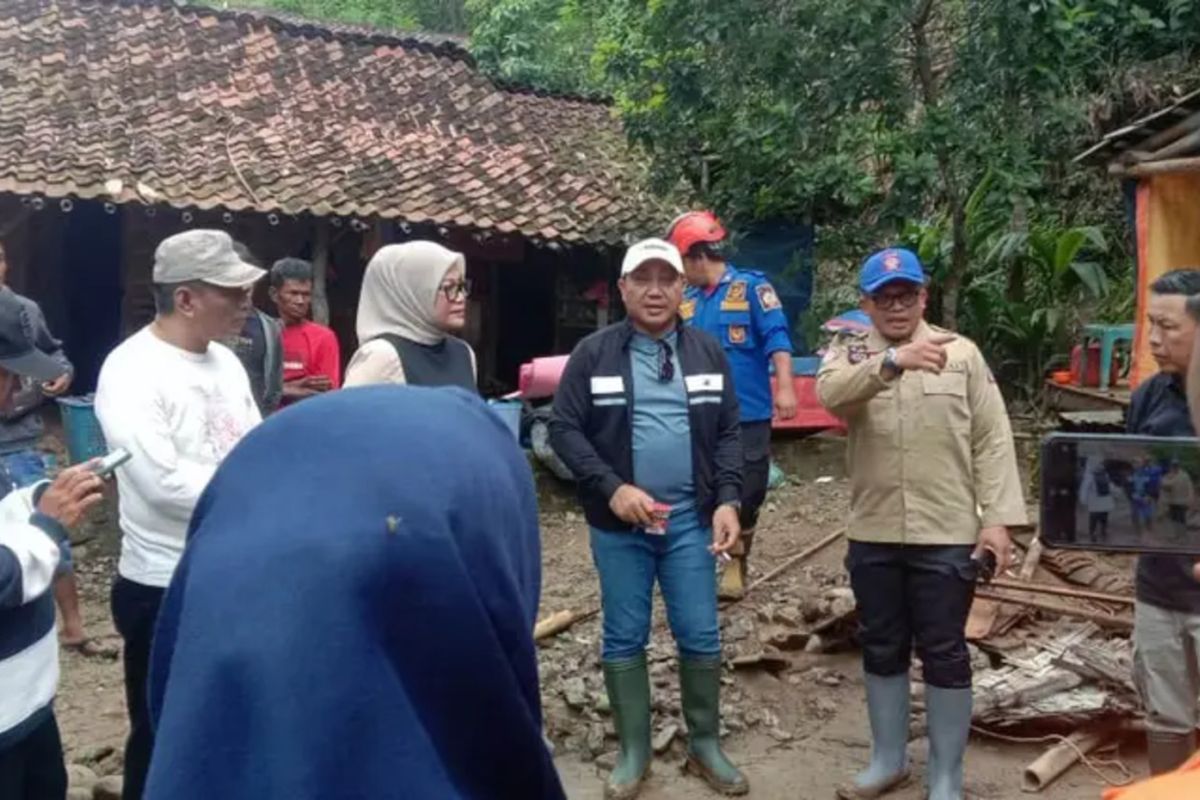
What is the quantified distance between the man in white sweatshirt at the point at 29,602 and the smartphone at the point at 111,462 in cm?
2

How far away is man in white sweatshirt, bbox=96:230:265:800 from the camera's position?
2.99 metres

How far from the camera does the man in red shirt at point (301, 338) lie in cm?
583

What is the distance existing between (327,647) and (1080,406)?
9117 mm

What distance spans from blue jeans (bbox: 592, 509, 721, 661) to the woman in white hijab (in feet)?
3.17

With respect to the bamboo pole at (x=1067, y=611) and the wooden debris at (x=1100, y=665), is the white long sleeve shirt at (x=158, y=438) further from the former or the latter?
the bamboo pole at (x=1067, y=611)

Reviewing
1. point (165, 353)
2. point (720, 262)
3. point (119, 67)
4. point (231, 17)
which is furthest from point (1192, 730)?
point (231, 17)

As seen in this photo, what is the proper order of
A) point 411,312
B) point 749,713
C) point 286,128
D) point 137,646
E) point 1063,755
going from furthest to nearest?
point 286,128 → point 749,713 → point 1063,755 → point 411,312 → point 137,646

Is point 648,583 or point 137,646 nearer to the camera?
point 137,646

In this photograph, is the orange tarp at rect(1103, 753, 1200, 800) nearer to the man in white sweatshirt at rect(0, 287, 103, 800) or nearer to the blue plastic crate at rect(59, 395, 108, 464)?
the man in white sweatshirt at rect(0, 287, 103, 800)

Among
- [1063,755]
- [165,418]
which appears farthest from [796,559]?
[165,418]

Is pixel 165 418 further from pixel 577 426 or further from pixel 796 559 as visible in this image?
pixel 796 559

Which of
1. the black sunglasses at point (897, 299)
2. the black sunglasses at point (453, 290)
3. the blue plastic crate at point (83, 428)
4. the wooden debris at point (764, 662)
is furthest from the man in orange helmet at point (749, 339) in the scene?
the blue plastic crate at point (83, 428)

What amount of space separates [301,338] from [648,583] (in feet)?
9.03

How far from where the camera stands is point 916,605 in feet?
12.4
